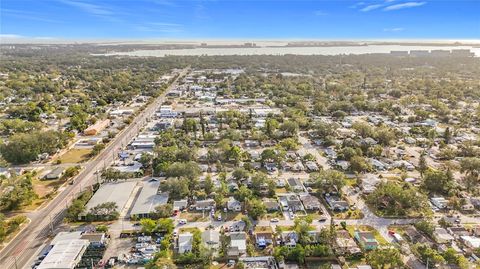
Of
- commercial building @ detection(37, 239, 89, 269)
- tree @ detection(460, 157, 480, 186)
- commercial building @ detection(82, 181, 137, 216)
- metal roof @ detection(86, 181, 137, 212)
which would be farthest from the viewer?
tree @ detection(460, 157, 480, 186)

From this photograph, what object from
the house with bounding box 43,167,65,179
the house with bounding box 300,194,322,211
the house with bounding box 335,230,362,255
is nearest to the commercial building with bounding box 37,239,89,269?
the house with bounding box 43,167,65,179

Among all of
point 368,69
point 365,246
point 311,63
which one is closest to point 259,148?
point 365,246

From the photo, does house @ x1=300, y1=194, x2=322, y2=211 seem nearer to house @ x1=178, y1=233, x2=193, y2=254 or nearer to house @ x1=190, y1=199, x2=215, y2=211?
house @ x1=190, y1=199, x2=215, y2=211

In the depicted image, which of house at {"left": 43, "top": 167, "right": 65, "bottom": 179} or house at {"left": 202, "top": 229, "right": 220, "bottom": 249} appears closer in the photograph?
house at {"left": 202, "top": 229, "right": 220, "bottom": 249}

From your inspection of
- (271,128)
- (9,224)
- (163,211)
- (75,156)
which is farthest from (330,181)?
(75,156)

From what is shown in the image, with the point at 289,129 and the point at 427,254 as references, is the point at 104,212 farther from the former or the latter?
the point at 289,129

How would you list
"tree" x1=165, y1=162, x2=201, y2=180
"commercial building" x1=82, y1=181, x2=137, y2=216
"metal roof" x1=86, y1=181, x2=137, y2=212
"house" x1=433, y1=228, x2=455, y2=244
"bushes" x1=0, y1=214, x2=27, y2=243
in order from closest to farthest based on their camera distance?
1. "house" x1=433, y1=228, x2=455, y2=244
2. "bushes" x1=0, y1=214, x2=27, y2=243
3. "commercial building" x1=82, y1=181, x2=137, y2=216
4. "metal roof" x1=86, y1=181, x2=137, y2=212
5. "tree" x1=165, y1=162, x2=201, y2=180
